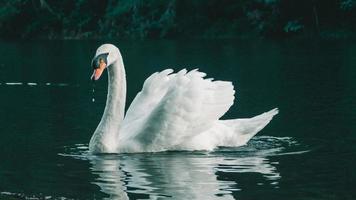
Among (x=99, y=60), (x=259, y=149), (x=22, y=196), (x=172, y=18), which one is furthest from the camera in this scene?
(x=172, y=18)

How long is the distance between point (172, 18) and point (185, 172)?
196ft

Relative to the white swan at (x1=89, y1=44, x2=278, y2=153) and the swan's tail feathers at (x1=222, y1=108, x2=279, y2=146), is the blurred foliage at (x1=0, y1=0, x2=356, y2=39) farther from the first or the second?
the white swan at (x1=89, y1=44, x2=278, y2=153)

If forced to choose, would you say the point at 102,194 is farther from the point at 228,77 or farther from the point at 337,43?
the point at 337,43

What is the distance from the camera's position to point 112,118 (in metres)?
16.6

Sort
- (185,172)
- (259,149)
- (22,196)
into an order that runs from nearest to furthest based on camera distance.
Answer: (22,196) → (185,172) → (259,149)

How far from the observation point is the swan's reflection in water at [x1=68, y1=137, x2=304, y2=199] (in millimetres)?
12953

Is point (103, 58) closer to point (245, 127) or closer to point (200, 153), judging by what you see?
point (200, 153)

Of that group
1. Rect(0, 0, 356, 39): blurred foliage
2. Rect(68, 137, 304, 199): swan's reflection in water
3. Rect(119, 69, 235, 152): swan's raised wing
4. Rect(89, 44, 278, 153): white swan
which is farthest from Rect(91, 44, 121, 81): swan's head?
Rect(0, 0, 356, 39): blurred foliage

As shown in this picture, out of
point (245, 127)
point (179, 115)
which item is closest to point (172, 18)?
point (245, 127)

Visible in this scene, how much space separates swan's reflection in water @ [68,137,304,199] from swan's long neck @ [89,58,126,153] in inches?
9.5

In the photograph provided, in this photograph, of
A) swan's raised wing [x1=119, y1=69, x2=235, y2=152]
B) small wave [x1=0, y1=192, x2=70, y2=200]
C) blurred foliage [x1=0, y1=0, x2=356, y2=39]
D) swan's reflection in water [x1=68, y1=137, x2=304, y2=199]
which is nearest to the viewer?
small wave [x1=0, y1=192, x2=70, y2=200]

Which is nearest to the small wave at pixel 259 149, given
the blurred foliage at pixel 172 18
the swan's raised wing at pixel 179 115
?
the swan's raised wing at pixel 179 115

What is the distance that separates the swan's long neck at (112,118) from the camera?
1625cm

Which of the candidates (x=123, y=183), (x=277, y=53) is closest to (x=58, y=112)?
(x=123, y=183)
